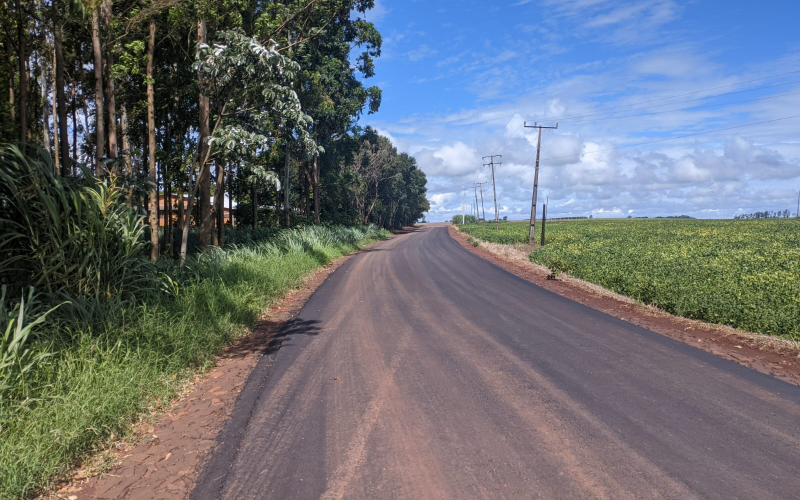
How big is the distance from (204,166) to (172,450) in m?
9.23

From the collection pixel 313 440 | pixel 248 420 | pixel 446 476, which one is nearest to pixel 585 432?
pixel 446 476

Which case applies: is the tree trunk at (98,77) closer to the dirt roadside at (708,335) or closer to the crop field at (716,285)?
the dirt roadside at (708,335)

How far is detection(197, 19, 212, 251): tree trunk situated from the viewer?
1153 centimetres

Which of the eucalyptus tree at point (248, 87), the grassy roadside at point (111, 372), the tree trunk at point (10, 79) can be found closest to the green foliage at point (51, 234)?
the grassy roadside at point (111, 372)

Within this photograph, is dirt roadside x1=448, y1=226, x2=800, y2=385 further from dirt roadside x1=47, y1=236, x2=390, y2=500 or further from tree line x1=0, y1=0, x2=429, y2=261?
tree line x1=0, y1=0, x2=429, y2=261

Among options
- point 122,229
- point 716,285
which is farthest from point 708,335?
point 122,229

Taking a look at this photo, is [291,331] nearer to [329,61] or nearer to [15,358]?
[15,358]

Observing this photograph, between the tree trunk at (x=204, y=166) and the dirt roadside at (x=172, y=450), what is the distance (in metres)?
7.40

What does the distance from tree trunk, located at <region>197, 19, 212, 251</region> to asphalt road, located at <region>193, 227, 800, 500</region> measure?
640cm

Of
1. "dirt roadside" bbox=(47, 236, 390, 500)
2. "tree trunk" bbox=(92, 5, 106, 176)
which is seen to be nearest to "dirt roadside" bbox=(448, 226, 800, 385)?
"dirt roadside" bbox=(47, 236, 390, 500)

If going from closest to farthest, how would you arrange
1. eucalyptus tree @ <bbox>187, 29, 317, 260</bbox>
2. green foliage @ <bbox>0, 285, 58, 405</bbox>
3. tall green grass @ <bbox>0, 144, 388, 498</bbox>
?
1. tall green grass @ <bbox>0, 144, 388, 498</bbox>
2. green foliage @ <bbox>0, 285, 58, 405</bbox>
3. eucalyptus tree @ <bbox>187, 29, 317, 260</bbox>

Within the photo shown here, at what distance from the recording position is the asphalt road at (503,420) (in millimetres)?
3293

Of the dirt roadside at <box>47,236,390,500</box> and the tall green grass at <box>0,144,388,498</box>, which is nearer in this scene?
the dirt roadside at <box>47,236,390,500</box>

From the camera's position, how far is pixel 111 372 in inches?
183
